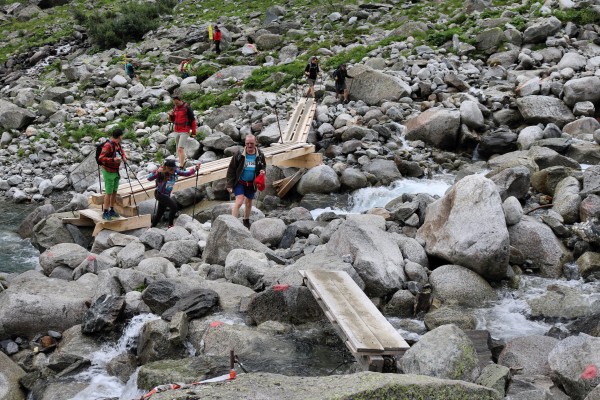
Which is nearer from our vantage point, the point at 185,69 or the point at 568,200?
the point at 568,200

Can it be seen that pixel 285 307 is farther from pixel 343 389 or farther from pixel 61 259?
pixel 61 259

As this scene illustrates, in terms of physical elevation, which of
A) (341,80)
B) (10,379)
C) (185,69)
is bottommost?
(185,69)

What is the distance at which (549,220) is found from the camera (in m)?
13.2

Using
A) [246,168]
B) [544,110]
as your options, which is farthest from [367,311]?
[544,110]

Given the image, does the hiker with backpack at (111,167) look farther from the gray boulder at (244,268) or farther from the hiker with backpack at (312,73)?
the hiker with backpack at (312,73)

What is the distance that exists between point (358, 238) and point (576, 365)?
4587mm

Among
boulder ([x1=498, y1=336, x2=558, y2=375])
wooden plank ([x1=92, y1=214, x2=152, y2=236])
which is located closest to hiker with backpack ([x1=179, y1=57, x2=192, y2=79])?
wooden plank ([x1=92, y1=214, x2=152, y2=236])

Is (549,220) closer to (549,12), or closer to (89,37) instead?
(549,12)

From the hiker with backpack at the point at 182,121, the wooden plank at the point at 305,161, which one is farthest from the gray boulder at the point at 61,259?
the wooden plank at the point at 305,161

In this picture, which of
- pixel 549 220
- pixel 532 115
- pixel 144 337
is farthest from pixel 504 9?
pixel 144 337

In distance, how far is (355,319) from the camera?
8.88m

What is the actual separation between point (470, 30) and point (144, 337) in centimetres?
2524

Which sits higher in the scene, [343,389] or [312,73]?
[343,389]

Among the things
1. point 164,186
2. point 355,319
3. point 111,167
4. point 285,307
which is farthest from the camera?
point 164,186
